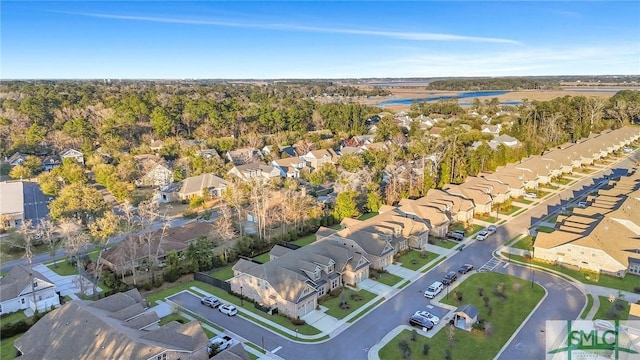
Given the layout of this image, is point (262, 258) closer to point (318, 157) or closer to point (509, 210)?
point (509, 210)

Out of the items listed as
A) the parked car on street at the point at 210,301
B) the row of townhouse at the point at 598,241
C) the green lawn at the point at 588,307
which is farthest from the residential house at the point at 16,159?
the green lawn at the point at 588,307

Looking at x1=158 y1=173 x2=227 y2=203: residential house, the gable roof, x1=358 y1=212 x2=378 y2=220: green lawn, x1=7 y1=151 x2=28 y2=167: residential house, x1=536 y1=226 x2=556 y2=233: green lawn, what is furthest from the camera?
x1=7 y1=151 x2=28 y2=167: residential house

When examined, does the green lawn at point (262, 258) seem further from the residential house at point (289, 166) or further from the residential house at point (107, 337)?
the residential house at point (289, 166)

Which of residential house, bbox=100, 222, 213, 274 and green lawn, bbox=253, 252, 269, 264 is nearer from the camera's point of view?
residential house, bbox=100, 222, 213, 274

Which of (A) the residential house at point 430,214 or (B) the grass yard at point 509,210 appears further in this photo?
(B) the grass yard at point 509,210

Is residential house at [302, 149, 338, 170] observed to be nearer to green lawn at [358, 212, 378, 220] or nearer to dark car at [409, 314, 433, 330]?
green lawn at [358, 212, 378, 220]

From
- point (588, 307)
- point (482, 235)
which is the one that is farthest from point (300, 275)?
point (482, 235)

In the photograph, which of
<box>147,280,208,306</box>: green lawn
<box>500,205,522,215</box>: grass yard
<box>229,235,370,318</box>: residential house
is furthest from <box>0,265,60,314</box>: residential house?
<box>500,205,522,215</box>: grass yard

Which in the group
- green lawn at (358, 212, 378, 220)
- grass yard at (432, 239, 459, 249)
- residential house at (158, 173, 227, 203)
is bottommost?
grass yard at (432, 239, 459, 249)
